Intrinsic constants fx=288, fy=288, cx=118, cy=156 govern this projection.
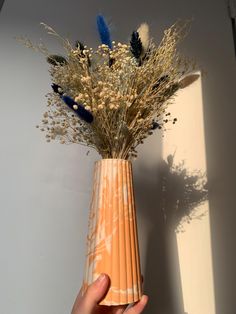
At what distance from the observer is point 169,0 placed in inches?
47.3

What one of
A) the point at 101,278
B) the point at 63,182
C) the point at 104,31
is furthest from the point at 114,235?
the point at 104,31

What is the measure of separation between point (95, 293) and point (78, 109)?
0.37 m

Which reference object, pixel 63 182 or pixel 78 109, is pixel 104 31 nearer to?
pixel 78 109

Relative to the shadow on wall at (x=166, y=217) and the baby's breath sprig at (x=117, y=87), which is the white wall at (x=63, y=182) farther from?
the baby's breath sprig at (x=117, y=87)

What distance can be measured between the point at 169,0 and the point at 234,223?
93 cm

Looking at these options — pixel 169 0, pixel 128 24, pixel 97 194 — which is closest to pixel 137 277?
pixel 97 194

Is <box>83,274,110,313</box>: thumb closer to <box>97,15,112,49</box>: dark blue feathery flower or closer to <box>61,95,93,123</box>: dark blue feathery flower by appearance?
<box>61,95,93,123</box>: dark blue feathery flower

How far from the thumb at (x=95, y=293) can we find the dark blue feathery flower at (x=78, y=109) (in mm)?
328

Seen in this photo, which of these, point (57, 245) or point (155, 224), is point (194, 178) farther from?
point (57, 245)

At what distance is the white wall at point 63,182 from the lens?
0.82 m

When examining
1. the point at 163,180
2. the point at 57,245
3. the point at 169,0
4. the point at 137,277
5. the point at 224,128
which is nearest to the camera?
the point at 137,277

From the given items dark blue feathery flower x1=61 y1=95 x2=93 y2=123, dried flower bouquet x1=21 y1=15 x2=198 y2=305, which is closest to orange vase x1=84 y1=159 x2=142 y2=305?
dried flower bouquet x1=21 y1=15 x2=198 y2=305

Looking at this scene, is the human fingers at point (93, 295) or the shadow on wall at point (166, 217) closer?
the human fingers at point (93, 295)

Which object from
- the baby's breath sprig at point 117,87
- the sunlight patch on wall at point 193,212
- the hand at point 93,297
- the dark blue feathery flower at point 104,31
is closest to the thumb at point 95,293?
the hand at point 93,297
